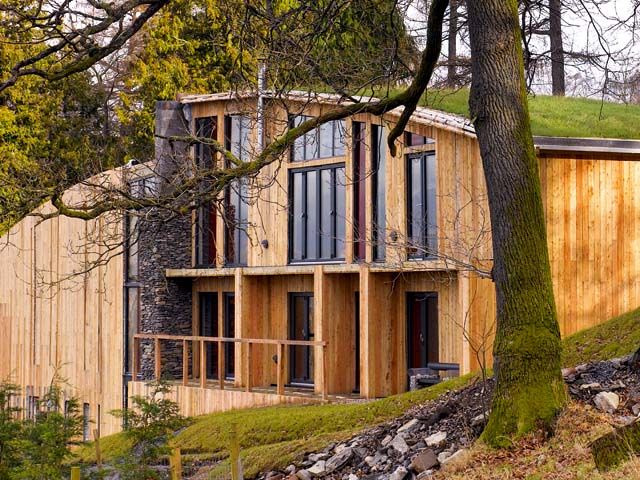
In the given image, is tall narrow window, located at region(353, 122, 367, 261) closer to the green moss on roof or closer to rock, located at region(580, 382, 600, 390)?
the green moss on roof

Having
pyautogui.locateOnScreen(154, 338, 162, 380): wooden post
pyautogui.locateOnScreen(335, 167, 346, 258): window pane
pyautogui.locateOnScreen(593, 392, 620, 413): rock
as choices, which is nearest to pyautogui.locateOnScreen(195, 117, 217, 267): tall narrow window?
pyautogui.locateOnScreen(154, 338, 162, 380): wooden post

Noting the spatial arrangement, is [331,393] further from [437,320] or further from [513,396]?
[513,396]

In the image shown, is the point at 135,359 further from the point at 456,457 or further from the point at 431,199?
the point at 456,457

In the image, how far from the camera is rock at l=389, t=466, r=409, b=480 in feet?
37.1

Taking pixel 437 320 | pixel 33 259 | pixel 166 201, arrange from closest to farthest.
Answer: pixel 166 201 < pixel 437 320 < pixel 33 259

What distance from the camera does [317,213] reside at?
2258cm

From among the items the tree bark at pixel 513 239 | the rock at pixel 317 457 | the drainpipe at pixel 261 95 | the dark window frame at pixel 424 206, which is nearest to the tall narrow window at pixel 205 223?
the drainpipe at pixel 261 95

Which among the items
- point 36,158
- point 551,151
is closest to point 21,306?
point 36,158

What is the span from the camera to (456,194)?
19.0m

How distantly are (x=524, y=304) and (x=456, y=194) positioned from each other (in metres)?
8.02

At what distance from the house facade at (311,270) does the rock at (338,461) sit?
2.74 m

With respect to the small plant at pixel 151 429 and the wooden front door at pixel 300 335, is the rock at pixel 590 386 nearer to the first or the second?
the small plant at pixel 151 429

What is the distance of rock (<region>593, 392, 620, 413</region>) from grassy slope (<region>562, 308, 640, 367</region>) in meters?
2.46

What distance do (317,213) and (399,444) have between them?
35.5 feet
